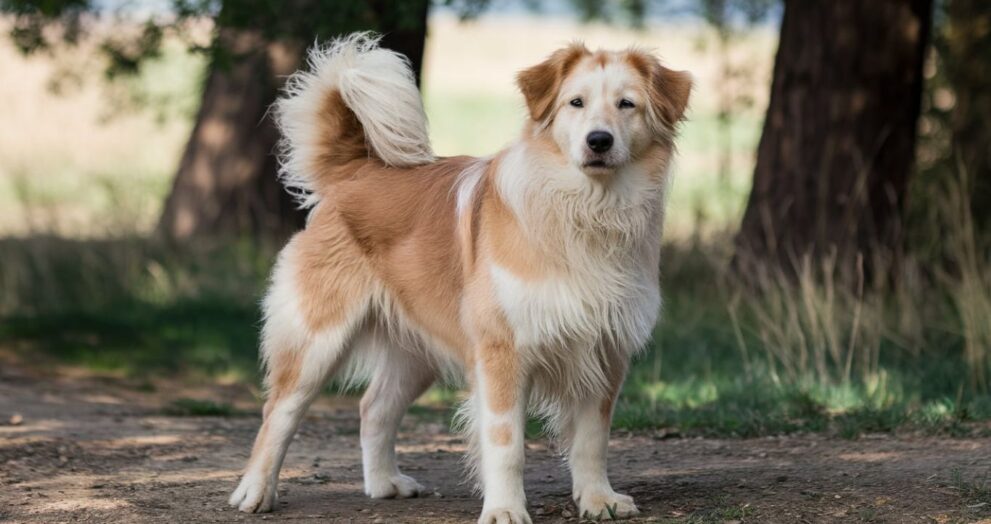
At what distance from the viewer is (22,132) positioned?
2300 centimetres

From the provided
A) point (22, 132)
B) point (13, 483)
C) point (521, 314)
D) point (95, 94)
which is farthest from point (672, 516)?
point (95, 94)

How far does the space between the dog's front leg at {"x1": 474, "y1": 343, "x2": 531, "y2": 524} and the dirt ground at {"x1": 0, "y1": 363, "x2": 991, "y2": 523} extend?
0.36m

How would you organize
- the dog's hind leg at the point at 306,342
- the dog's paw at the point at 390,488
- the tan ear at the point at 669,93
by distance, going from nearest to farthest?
the tan ear at the point at 669,93 < the dog's hind leg at the point at 306,342 < the dog's paw at the point at 390,488

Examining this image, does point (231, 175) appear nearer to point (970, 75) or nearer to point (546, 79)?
point (970, 75)

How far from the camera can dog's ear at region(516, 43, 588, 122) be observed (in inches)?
200

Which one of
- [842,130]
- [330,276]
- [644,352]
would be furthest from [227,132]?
[330,276]

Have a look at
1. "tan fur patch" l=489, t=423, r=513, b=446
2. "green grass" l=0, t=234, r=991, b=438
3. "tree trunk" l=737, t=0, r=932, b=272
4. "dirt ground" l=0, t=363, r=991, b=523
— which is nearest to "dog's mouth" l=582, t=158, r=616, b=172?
"tan fur patch" l=489, t=423, r=513, b=446

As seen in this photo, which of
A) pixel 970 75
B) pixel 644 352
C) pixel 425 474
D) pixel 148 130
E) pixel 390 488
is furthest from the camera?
pixel 148 130

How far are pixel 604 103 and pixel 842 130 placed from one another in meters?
5.24

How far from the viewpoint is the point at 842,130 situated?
9719 millimetres

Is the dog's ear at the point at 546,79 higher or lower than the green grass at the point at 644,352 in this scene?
higher

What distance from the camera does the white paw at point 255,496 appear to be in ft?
17.9

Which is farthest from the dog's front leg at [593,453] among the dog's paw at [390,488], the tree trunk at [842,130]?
the tree trunk at [842,130]

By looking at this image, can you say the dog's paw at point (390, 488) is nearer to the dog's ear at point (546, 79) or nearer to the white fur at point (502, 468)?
the white fur at point (502, 468)
